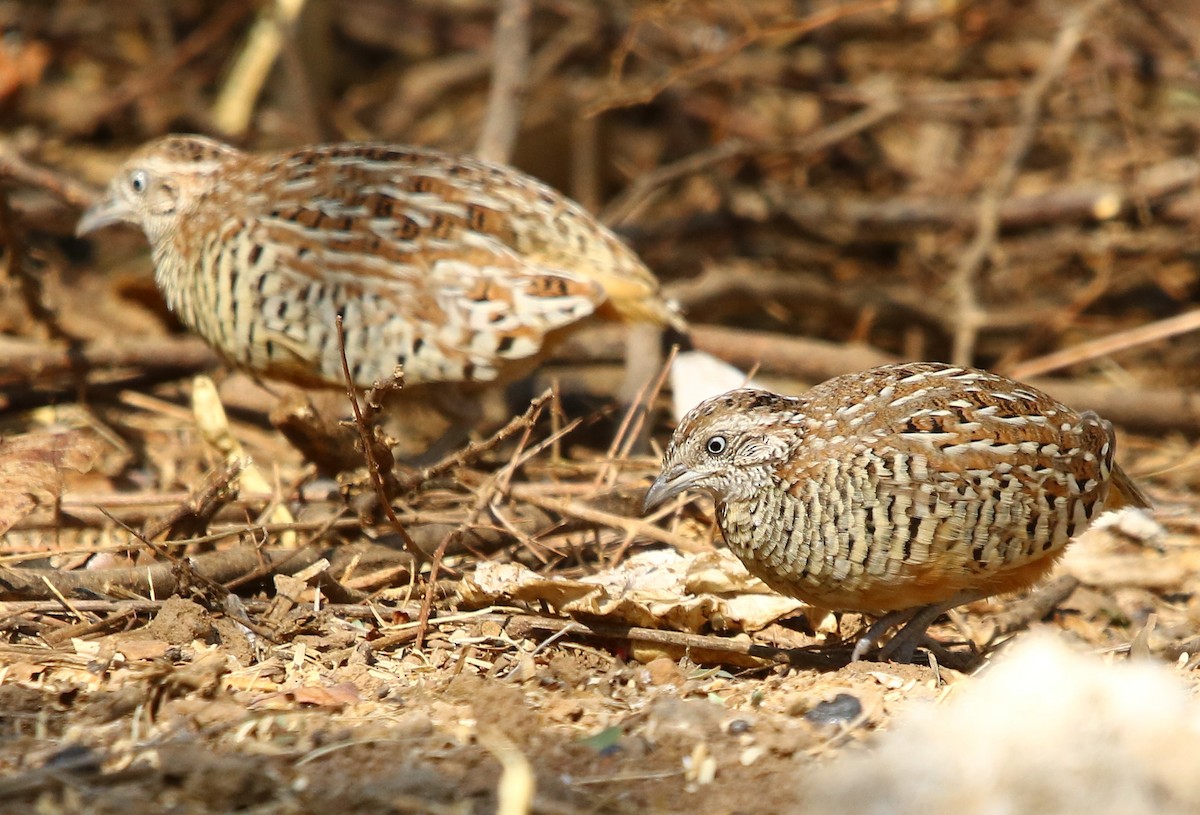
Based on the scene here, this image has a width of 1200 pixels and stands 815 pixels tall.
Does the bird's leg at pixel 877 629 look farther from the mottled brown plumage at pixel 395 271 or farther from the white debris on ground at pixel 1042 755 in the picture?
the mottled brown plumage at pixel 395 271

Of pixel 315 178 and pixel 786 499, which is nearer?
pixel 786 499

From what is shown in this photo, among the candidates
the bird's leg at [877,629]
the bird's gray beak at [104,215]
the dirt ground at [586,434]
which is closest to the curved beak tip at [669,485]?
the dirt ground at [586,434]

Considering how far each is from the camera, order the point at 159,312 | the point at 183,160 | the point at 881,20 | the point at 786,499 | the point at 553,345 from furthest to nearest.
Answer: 1. the point at 881,20
2. the point at 159,312
3. the point at 183,160
4. the point at 553,345
5. the point at 786,499

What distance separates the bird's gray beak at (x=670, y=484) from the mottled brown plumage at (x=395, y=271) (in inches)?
43.7

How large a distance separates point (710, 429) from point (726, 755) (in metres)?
1.20

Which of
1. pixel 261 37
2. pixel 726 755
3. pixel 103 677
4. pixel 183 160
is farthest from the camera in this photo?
pixel 261 37

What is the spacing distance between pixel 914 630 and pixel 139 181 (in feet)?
13.3

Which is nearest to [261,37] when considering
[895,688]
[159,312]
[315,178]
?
[159,312]

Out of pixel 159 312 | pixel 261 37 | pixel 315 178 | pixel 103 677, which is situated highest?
pixel 261 37

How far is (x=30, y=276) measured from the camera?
633 cm

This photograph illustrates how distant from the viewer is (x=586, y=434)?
265 inches

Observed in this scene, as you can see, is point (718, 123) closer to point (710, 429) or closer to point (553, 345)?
point (553, 345)

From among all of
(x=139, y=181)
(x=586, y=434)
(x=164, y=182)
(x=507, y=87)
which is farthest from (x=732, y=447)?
(x=507, y=87)

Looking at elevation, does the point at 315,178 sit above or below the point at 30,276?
above
